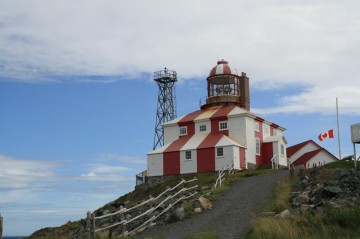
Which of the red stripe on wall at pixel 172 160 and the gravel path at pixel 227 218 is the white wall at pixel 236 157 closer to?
the red stripe on wall at pixel 172 160

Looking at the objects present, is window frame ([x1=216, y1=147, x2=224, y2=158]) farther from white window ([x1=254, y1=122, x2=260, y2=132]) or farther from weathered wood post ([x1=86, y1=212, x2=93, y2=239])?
weathered wood post ([x1=86, y1=212, x2=93, y2=239])

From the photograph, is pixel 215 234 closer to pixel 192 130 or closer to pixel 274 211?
pixel 274 211

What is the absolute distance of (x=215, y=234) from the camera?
52.0ft

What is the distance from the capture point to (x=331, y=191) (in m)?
19.9

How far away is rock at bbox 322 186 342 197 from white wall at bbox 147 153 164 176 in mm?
22844

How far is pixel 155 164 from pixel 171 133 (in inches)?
164

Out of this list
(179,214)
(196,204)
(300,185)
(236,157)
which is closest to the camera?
(179,214)

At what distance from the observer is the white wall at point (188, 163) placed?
40500 mm

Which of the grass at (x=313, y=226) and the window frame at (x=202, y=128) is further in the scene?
the window frame at (x=202, y=128)

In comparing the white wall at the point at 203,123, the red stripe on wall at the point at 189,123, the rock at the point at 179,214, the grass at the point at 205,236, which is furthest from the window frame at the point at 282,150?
the grass at the point at 205,236

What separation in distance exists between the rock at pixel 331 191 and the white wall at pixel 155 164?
74.9ft

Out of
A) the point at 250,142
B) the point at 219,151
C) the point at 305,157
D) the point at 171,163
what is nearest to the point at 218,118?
the point at 250,142

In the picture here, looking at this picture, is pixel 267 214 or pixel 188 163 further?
pixel 188 163

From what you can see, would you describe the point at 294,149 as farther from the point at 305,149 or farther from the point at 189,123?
the point at 189,123
